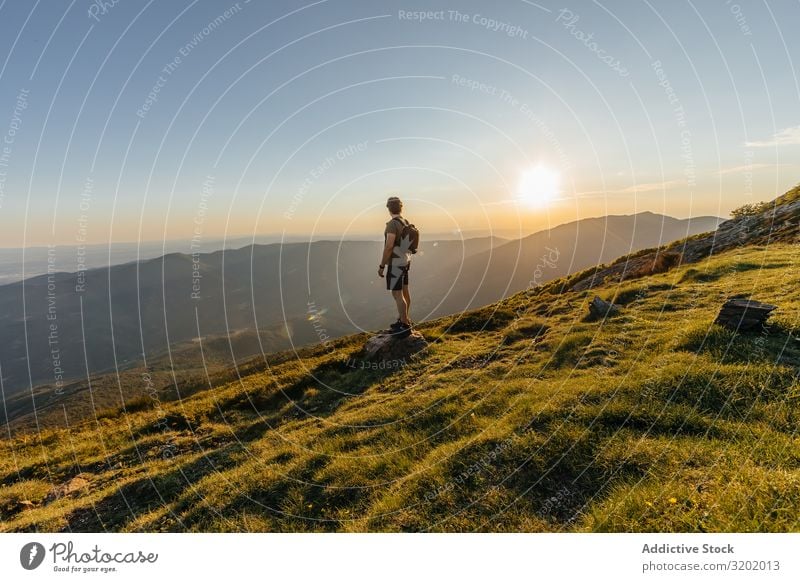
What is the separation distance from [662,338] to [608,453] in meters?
6.00

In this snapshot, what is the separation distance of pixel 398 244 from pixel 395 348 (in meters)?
4.27

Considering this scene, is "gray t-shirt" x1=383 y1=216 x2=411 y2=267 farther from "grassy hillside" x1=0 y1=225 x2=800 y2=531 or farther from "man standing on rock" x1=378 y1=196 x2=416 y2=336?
"grassy hillside" x1=0 y1=225 x2=800 y2=531

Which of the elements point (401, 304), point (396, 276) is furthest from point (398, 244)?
point (401, 304)

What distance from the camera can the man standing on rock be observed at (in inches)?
493

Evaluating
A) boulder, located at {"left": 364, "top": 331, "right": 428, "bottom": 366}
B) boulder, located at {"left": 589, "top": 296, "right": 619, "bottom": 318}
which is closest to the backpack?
boulder, located at {"left": 364, "top": 331, "right": 428, "bottom": 366}

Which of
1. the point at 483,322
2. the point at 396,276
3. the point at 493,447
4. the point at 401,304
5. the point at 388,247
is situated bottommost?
the point at 493,447

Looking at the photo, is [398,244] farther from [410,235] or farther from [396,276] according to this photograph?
[396,276]

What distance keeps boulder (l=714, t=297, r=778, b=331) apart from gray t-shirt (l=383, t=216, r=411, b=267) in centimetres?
931

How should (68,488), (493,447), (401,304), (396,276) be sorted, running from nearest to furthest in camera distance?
1. (493,447)
2. (68,488)
3. (396,276)
4. (401,304)

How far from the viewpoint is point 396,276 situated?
43.3 feet

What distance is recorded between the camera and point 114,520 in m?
6.82

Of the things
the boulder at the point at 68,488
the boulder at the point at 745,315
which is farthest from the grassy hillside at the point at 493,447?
the boulder at the point at 745,315

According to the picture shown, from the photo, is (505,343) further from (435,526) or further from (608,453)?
(435,526)

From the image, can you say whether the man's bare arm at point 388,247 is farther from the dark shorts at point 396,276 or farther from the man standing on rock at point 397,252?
the dark shorts at point 396,276
